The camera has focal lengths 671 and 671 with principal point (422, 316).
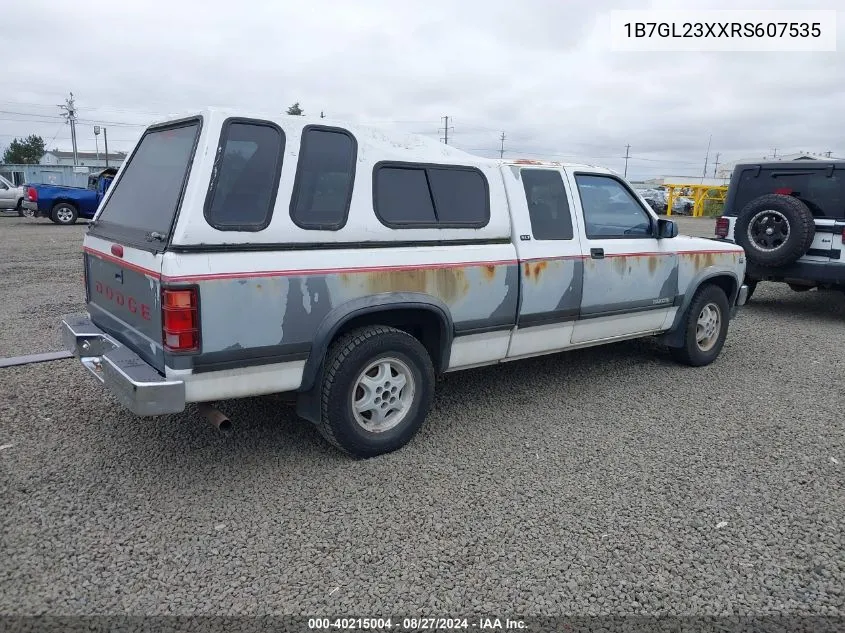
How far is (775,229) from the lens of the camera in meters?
8.02

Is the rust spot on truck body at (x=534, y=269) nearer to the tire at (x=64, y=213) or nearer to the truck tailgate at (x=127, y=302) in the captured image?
the truck tailgate at (x=127, y=302)

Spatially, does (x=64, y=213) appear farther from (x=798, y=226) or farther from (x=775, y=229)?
(x=798, y=226)

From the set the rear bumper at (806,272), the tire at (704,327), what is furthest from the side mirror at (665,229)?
the rear bumper at (806,272)

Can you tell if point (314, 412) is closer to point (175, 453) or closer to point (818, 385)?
point (175, 453)

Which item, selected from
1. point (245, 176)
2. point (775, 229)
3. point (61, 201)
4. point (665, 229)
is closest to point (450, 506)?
point (245, 176)

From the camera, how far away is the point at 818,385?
5672 mm

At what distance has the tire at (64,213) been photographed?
19.3 metres

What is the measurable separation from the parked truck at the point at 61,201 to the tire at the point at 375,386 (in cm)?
1754

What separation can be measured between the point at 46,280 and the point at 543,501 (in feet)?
29.0

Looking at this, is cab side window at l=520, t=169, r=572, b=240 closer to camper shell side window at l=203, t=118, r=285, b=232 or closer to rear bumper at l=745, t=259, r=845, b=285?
camper shell side window at l=203, t=118, r=285, b=232

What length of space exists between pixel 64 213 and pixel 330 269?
1906 cm

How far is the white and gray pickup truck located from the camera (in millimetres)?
3287

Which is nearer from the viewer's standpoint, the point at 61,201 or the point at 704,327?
the point at 704,327

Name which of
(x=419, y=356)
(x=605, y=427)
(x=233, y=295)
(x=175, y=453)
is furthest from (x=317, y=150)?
(x=605, y=427)
